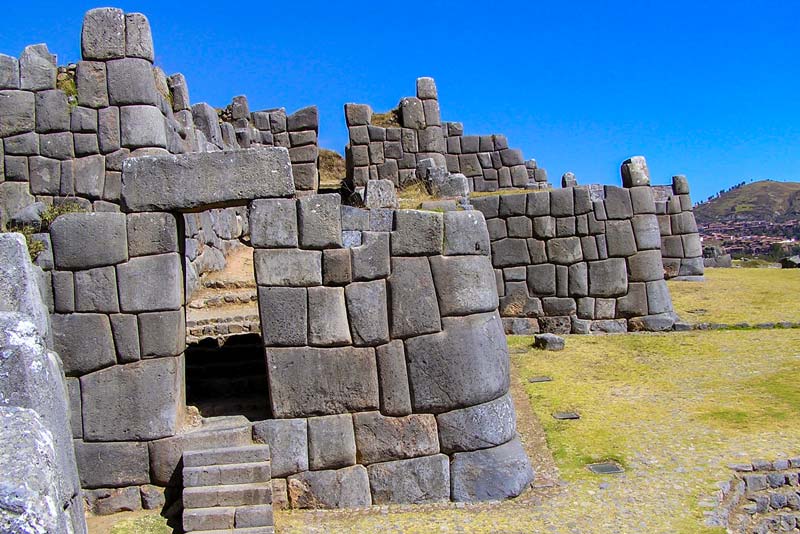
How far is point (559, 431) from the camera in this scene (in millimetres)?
9211

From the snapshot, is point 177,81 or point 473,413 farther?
point 177,81

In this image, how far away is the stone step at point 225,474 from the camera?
7098mm

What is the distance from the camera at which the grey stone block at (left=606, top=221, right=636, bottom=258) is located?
570 inches

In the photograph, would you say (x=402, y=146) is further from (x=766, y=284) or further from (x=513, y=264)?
(x=766, y=284)

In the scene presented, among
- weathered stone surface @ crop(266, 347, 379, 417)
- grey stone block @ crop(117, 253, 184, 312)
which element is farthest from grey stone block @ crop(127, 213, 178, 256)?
weathered stone surface @ crop(266, 347, 379, 417)

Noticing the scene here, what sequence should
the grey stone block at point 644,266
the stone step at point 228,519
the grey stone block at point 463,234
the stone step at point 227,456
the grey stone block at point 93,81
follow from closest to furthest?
the stone step at point 228,519 → the stone step at point 227,456 → the grey stone block at point 463,234 → the grey stone block at point 93,81 → the grey stone block at point 644,266

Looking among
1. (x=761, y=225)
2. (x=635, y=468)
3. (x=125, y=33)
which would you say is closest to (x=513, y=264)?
(x=635, y=468)

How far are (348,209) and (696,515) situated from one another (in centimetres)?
439

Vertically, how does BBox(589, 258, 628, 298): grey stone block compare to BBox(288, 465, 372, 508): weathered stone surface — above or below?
above

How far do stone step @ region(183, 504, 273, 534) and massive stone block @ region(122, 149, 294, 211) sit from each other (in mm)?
2950

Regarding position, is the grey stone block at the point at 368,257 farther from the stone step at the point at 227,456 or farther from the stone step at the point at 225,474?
the stone step at the point at 225,474

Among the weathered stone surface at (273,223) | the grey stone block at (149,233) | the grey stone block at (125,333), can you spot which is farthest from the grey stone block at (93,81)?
the weathered stone surface at (273,223)

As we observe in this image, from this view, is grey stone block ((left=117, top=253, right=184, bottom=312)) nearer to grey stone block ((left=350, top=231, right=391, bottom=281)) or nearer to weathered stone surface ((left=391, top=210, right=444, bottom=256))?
grey stone block ((left=350, top=231, right=391, bottom=281))

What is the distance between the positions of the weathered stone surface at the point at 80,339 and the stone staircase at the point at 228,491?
1.35 meters
